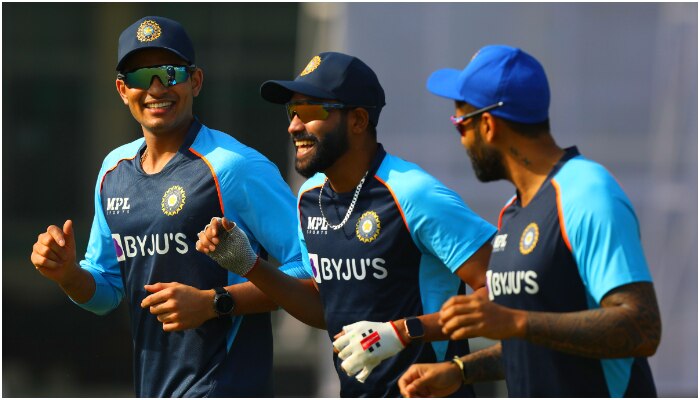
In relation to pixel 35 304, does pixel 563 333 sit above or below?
above

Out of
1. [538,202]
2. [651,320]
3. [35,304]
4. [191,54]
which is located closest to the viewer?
[651,320]

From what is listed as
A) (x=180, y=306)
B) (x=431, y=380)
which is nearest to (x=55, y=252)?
(x=180, y=306)

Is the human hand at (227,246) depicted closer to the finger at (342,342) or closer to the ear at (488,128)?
the finger at (342,342)

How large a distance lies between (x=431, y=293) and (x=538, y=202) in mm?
849

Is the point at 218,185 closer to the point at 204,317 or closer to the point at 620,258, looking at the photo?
the point at 204,317

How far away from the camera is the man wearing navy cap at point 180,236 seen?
525 cm

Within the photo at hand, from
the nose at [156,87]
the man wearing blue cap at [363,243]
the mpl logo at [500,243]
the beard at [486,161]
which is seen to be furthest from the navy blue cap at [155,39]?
the mpl logo at [500,243]

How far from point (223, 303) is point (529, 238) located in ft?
5.10

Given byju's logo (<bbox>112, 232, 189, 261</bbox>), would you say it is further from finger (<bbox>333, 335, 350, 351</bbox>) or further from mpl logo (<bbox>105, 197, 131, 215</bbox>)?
finger (<bbox>333, 335, 350, 351</bbox>)

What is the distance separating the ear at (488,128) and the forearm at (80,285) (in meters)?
2.05

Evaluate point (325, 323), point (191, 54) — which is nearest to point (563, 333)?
point (325, 323)

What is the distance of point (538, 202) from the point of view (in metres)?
4.02

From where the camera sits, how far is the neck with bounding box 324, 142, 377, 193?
4957mm

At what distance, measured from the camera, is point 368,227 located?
4.82m
